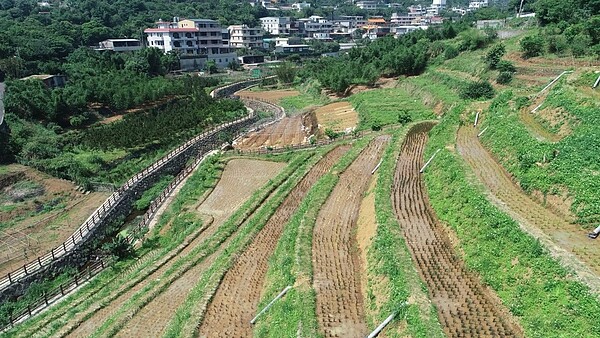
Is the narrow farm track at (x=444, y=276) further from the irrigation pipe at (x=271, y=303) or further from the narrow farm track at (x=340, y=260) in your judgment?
the irrigation pipe at (x=271, y=303)

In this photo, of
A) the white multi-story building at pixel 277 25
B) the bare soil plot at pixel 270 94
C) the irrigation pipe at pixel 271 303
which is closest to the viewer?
the irrigation pipe at pixel 271 303

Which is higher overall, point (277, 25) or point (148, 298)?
point (277, 25)

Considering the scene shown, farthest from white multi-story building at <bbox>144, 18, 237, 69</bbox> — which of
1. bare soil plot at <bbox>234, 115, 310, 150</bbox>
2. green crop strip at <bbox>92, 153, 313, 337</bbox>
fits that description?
green crop strip at <bbox>92, 153, 313, 337</bbox>

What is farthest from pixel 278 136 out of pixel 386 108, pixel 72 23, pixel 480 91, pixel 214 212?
pixel 72 23

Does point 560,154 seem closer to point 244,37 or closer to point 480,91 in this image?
point 480,91

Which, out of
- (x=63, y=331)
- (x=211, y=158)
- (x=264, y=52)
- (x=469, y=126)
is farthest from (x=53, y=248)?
(x=264, y=52)

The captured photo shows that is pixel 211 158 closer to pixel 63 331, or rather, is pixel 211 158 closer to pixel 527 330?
pixel 63 331

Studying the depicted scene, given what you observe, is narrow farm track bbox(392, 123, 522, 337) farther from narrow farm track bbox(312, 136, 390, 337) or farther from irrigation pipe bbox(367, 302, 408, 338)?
narrow farm track bbox(312, 136, 390, 337)

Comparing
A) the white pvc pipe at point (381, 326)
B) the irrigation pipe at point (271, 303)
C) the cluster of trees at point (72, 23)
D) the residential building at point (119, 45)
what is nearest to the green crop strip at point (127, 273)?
the irrigation pipe at point (271, 303)
